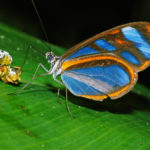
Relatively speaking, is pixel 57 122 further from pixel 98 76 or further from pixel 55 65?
pixel 98 76

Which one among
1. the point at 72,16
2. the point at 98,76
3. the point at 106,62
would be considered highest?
the point at 106,62

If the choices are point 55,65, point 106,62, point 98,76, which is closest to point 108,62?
point 106,62

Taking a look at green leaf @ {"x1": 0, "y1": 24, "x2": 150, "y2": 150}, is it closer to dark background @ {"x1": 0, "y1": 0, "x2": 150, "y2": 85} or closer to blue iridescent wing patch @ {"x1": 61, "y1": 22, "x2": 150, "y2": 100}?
blue iridescent wing patch @ {"x1": 61, "y1": 22, "x2": 150, "y2": 100}

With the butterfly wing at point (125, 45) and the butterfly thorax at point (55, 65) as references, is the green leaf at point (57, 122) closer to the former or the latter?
the butterfly thorax at point (55, 65)

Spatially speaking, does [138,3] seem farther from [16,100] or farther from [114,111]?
[16,100]

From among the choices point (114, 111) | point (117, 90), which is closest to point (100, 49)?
point (117, 90)

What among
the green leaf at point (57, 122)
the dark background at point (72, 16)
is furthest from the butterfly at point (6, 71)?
the dark background at point (72, 16)
